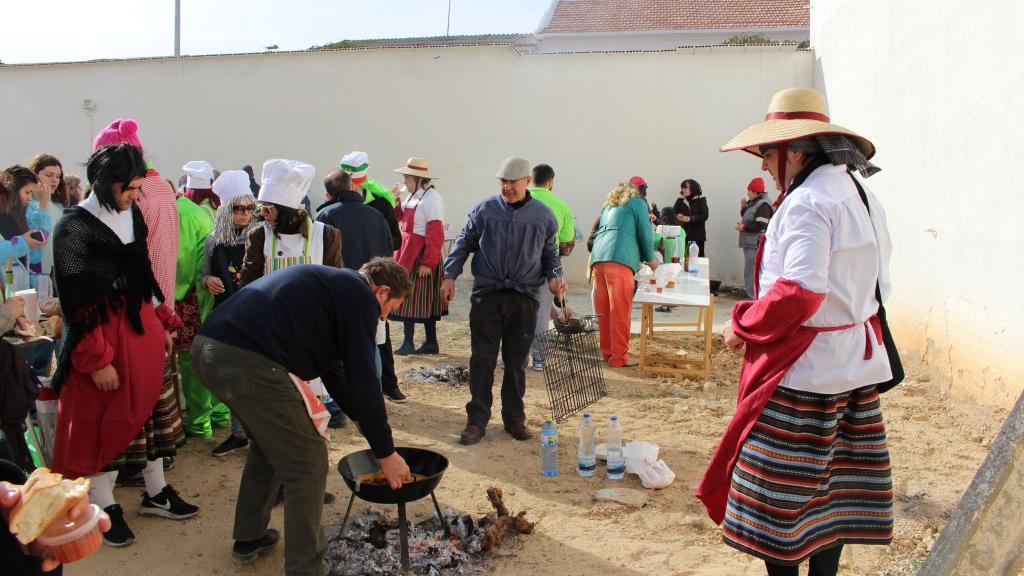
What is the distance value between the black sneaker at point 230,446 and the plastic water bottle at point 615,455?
247cm

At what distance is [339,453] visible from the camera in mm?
5555

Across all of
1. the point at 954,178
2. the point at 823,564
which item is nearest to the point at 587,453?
the point at 823,564

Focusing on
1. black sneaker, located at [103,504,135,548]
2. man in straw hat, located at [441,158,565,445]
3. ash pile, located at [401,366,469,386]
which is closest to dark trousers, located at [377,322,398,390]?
ash pile, located at [401,366,469,386]

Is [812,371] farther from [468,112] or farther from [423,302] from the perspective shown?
[468,112]

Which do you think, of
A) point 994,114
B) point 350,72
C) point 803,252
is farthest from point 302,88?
point 803,252

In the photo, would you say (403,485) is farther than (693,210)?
No

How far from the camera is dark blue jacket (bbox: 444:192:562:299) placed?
5645 mm

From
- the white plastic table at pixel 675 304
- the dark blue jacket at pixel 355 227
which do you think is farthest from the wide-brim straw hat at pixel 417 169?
the white plastic table at pixel 675 304

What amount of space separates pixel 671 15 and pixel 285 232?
20.6m

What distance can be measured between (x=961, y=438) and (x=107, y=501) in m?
5.57

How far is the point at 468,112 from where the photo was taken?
1415 cm

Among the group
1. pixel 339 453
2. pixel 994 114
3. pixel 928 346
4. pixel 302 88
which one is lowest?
pixel 339 453

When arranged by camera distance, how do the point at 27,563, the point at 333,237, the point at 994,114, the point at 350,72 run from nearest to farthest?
the point at 27,563 < the point at 333,237 < the point at 994,114 < the point at 350,72

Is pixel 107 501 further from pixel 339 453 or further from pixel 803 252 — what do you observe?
pixel 803 252
